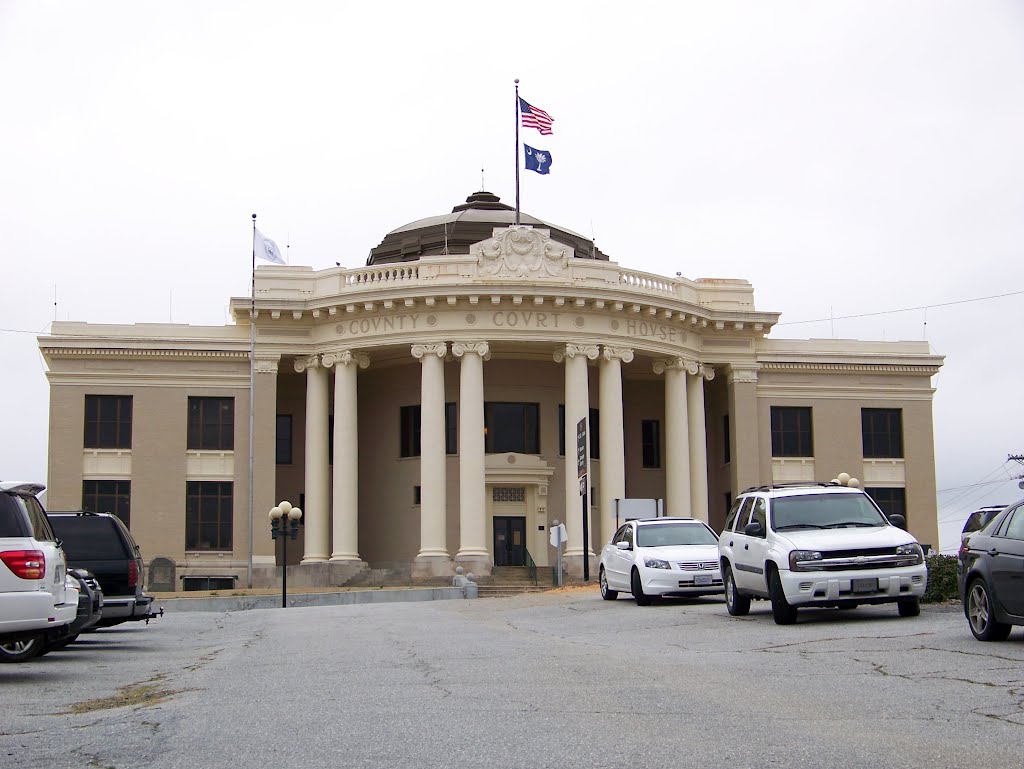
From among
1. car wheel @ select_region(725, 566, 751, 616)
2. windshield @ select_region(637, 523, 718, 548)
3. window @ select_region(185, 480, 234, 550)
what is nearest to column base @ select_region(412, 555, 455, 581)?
window @ select_region(185, 480, 234, 550)

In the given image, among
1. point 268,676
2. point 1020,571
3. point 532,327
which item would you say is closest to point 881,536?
point 1020,571

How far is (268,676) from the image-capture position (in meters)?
13.0

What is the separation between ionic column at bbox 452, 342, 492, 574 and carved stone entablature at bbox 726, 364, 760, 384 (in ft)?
35.2

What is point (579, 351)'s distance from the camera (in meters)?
45.2

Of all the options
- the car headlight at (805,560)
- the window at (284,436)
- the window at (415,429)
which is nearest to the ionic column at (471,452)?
the window at (415,429)

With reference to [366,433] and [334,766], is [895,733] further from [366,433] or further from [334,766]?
[366,433]

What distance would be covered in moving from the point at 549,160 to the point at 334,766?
1669 inches

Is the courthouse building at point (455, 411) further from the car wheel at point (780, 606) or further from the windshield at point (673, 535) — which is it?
the car wheel at point (780, 606)

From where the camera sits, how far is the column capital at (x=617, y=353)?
4566 cm

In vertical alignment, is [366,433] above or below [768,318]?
below

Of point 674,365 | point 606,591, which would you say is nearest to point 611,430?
point 674,365

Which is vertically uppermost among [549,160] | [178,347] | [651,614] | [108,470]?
[549,160]

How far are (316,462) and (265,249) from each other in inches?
301

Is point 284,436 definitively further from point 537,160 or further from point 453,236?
point 537,160
